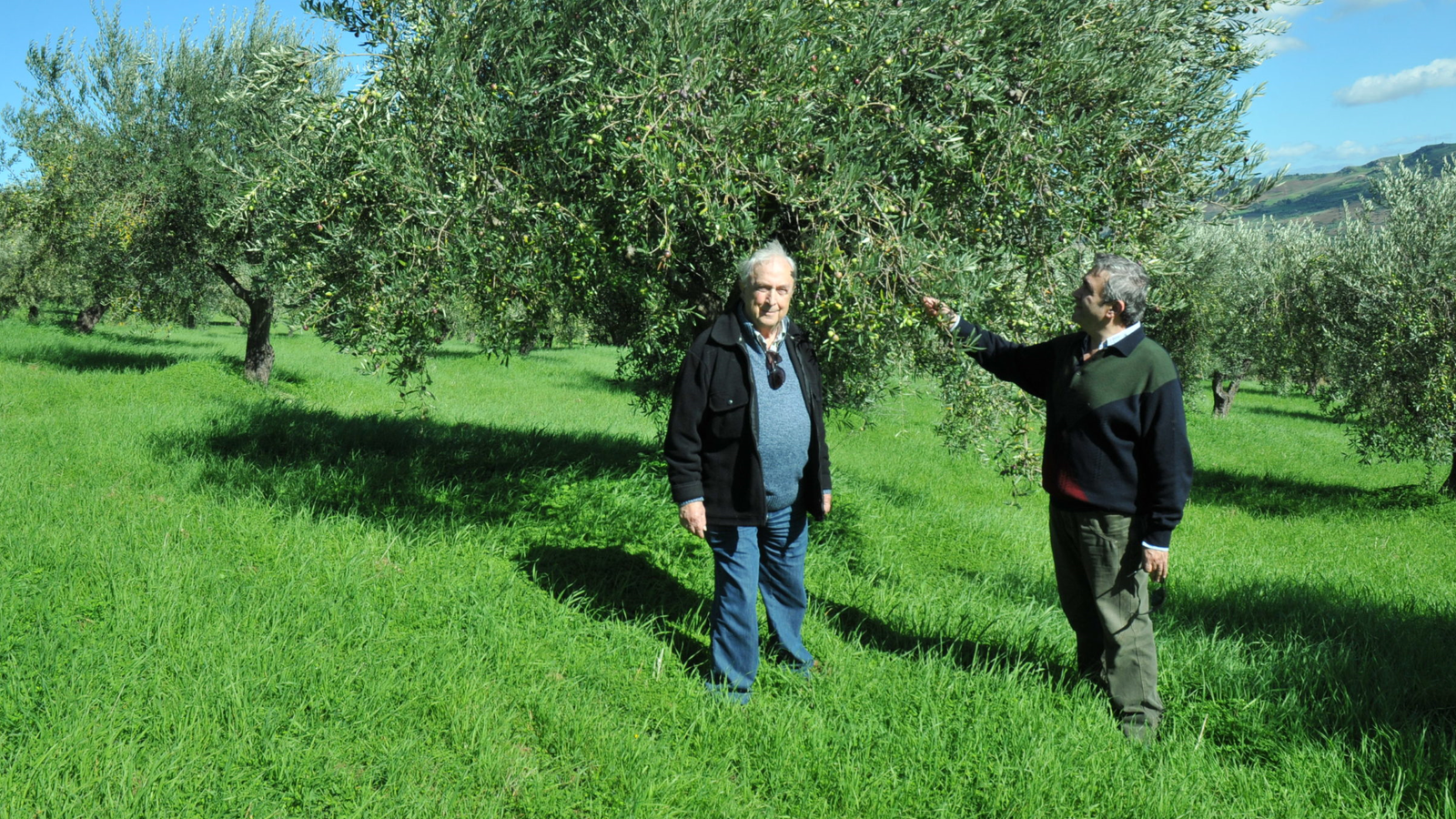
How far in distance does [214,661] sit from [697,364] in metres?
2.93

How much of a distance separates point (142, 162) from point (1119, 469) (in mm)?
18035

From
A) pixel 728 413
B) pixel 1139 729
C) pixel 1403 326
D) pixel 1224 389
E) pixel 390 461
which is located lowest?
pixel 1224 389

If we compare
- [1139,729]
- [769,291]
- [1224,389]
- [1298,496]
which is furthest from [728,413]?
[1224,389]

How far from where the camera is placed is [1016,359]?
518 cm

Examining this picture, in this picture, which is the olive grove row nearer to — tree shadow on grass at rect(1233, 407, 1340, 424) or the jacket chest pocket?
the jacket chest pocket

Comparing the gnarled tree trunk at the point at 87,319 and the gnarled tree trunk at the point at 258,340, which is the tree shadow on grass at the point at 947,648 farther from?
the gnarled tree trunk at the point at 87,319

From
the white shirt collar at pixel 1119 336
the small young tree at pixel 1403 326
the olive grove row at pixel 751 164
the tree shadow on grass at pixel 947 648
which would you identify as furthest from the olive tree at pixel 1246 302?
the white shirt collar at pixel 1119 336

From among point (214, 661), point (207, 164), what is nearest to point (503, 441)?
point (214, 661)

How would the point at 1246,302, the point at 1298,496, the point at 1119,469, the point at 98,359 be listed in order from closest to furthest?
the point at 1119,469
the point at 1298,496
the point at 98,359
the point at 1246,302

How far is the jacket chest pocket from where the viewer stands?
14.9ft

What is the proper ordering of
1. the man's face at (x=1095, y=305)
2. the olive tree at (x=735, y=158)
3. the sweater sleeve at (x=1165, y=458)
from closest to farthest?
the sweater sleeve at (x=1165, y=458) → the man's face at (x=1095, y=305) → the olive tree at (x=735, y=158)

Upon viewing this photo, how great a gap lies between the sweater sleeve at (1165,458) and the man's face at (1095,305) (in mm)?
432

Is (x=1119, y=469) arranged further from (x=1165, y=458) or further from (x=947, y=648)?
(x=947, y=648)

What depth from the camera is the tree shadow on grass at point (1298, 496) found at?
15.1 metres
